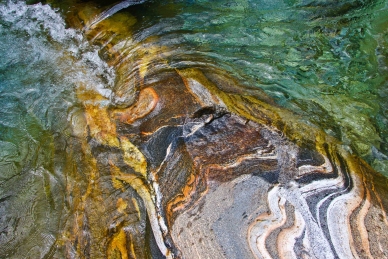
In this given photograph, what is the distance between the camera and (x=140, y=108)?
3750 millimetres

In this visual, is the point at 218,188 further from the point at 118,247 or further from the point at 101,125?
the point at 101,125

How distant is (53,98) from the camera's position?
4.20m

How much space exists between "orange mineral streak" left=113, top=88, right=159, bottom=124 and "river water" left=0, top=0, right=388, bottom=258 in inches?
7.0

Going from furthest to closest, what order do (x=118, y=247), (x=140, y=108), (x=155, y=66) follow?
1. (x=155, y=66)
2. (x=140, y=108)
3. (x=118, y=247)

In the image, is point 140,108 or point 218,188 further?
point 140,108

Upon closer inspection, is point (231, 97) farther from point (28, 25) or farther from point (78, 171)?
point (28, 25)

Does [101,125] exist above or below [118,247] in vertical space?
above

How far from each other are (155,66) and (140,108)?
0.72 m

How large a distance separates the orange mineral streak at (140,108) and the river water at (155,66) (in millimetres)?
177

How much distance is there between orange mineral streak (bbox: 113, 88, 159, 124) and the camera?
3.70m

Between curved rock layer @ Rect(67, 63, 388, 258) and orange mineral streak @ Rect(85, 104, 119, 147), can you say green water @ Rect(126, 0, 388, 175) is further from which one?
orange mineral streak @ Rect(85, 104, 119, 147)

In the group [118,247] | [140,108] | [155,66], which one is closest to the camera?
[118,247]

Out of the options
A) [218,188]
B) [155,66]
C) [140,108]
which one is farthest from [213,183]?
[155,66]

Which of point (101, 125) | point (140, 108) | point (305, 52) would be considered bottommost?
point (101, 125)
